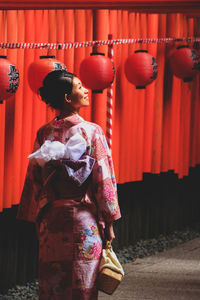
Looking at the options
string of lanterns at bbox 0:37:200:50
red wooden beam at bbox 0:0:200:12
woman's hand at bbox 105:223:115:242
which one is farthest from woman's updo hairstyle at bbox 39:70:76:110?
red wooden beam at bbox 0:0:200:12

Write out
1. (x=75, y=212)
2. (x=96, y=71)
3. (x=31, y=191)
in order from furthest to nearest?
(x=96, y=71) < (x=31, y=191) < (x=75, y=212)

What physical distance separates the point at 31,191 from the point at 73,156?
502 mm

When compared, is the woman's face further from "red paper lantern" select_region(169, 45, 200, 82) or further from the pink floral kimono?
"red paper lantern" select_region(169, 45, 200, 82)

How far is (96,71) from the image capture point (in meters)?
6.46

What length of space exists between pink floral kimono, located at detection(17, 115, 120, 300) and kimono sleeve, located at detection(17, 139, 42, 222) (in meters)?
0.12

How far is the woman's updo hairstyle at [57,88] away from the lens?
13.9ft

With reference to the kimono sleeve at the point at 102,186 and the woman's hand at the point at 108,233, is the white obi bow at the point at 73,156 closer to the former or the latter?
the kimono sleeve at the point at 102,186

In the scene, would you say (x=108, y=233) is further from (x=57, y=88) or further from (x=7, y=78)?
(x=7, y=78)

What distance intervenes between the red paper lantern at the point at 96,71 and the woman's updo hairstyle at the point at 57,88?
7.26 feet

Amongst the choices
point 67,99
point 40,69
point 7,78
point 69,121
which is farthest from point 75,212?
point 40,69

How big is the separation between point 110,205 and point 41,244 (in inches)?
22.4

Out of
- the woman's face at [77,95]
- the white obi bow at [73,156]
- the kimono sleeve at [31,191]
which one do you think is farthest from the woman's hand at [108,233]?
the woman's face at [77,95]

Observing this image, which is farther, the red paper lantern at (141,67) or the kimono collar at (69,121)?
the red paper lantern at (141,67)

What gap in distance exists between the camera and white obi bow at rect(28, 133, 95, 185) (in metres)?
4.17
